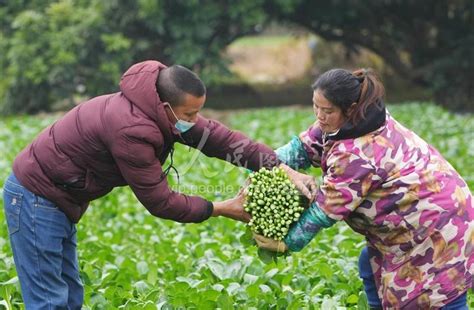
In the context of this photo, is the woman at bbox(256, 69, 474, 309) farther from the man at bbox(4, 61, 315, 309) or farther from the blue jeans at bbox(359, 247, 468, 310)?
the man at bbox(4, 61, 315, 309)

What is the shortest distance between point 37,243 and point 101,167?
1.66 ft

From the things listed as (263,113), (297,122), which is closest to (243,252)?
(297,122)

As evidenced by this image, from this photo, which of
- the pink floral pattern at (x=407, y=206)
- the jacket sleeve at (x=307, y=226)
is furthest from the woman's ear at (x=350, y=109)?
the jacket sleeve at (x=307, y=226)

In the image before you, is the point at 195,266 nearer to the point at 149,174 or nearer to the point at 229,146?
the point at 229,146

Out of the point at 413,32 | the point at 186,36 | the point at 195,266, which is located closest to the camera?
the point at 195,266

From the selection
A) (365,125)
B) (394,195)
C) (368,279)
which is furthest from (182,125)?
(368,279)

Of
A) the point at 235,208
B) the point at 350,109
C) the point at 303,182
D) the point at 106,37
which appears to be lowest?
the point at 106,37

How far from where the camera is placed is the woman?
3.72 meters

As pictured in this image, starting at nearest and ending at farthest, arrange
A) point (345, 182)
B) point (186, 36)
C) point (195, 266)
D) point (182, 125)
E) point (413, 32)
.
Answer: point (345, 182)
point (182, 125)
point (195, 266)
point (186, 36)
point (413, 32)

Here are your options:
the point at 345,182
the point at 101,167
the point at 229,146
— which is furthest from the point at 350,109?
the point at 101,167

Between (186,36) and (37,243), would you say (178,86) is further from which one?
(186,36)

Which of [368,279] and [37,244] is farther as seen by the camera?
[368,279]

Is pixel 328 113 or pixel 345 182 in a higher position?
pixel 328 113

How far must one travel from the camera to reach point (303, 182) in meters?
4.21
